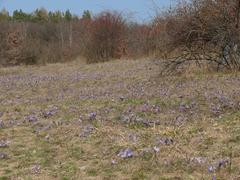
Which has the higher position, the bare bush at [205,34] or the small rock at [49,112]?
the bare bush at [205,34]

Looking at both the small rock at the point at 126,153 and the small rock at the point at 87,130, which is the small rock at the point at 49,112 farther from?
the small rock at the point at 126,153

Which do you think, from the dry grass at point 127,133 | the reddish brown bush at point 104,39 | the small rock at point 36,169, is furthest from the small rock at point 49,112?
the reddish brown bush at point 104,39

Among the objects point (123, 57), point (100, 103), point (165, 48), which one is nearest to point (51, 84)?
point (165, 48)

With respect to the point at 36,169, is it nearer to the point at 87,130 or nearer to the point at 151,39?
the point at 87,130

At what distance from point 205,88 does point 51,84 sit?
6.83 m

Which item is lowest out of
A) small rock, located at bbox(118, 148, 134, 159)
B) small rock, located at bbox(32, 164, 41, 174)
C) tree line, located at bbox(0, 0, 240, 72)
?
small rock, located at bbox(32, 164, 41, 174)

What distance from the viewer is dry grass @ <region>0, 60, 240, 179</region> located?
6.13 meters

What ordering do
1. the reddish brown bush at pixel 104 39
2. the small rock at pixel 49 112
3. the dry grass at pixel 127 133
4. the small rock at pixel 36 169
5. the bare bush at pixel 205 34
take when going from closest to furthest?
the dry grass at pixel 127 133, the small rock at pixel 36 169, the small rock at pixel 49 112, the bare bush at pixel 205 34, the reddish brown bush at pixel 104 39

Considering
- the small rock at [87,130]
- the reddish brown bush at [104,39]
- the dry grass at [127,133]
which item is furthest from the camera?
the reddish brown bush at [104,39]

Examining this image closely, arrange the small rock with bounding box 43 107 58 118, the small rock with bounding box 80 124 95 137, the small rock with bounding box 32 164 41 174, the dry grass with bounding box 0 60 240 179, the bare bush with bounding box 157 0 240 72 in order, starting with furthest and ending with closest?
the bare bush with bounding box 157 0 240 72 < the small rock with bounding box 43 107 58 118 < the small rock with bounding box 80 124 95 137 < the small rock with bounding box 32 164 41 174 < the dry grass with bounding box 0 60 240 179

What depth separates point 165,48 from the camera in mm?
18578

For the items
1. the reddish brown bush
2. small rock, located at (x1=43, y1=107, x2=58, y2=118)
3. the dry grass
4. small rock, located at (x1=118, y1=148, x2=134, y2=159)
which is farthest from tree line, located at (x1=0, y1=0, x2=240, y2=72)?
small rock, located at (x1=118, y1=148, x2=134, y2=159)

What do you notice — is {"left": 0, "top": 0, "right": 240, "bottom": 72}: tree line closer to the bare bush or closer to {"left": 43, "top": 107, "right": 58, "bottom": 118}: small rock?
the bare bush

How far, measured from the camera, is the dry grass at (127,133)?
613cm
